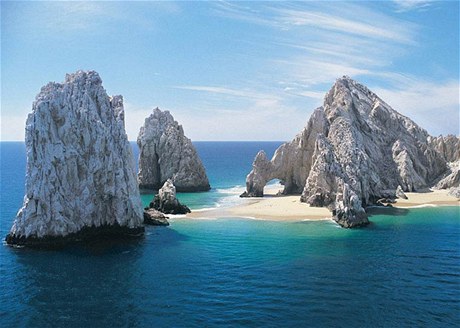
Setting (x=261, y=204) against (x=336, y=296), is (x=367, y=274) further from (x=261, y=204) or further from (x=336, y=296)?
(x=261, y=204)

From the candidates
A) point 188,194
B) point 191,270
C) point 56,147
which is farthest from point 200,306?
point 188,194

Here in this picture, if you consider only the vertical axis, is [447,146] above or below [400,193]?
above

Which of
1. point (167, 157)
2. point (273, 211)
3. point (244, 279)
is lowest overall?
point (244, 279)

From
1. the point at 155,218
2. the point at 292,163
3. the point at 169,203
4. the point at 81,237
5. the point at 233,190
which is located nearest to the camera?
the point at 81,237

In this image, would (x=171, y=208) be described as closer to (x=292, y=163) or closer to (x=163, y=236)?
(x=163, y=236)

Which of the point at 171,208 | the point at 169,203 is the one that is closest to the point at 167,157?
the point at 169,203

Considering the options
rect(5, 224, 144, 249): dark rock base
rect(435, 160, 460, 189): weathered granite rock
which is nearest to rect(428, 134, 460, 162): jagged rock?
rect(435, 160, 460, 189): weathered granite rock
